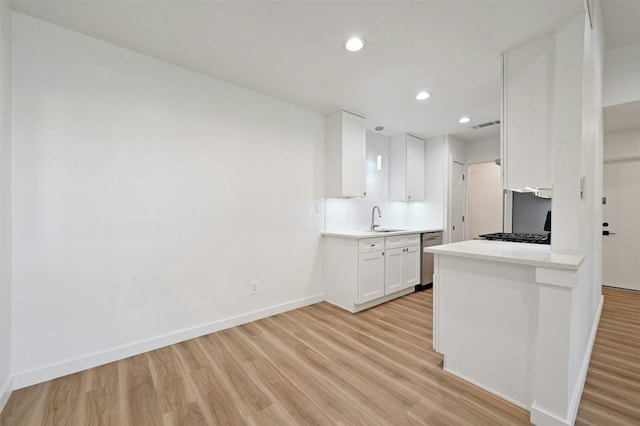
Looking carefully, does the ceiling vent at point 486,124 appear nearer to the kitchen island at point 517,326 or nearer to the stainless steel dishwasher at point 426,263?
the stainless steel dishwasher at point 426,263

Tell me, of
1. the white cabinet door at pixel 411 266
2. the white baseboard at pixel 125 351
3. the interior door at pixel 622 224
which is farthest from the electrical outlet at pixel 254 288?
the interior door at pixel 622 224

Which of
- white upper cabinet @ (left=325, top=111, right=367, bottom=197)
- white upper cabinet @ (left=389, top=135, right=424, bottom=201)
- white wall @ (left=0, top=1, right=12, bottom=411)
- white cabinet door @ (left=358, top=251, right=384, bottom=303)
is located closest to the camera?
white wall @ (left=0, top=1, right=12, bottom=411)

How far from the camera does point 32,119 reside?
1865mm

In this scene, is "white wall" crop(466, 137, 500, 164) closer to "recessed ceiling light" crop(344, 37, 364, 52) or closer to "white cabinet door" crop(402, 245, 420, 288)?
"white cabinet door" crop(402, 245, 420, 288)

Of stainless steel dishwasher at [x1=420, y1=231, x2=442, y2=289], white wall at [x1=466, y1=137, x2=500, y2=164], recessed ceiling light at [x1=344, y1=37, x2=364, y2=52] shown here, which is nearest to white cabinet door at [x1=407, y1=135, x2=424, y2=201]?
stainless steel dishwasher at [x1=420, y1=231, x2=442, y2=289]

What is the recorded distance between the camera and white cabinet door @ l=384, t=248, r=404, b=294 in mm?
3498

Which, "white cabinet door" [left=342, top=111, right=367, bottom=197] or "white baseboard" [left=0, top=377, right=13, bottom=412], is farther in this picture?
"white cabinet door" [left=342, top=111, right=367, bottom=197]

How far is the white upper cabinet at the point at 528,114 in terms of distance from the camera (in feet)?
6.29

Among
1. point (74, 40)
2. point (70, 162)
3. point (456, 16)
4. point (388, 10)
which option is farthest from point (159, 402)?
point (456, 16)

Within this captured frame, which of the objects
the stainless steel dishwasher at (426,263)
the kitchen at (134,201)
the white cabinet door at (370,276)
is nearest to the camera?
the kitchen at (134,201)

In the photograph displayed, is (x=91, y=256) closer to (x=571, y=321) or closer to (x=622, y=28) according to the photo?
(x=571, y=321)

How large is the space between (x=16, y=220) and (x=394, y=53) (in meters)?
3.09

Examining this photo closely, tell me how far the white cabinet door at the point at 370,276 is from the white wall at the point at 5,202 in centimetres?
288

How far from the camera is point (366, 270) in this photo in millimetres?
3225
